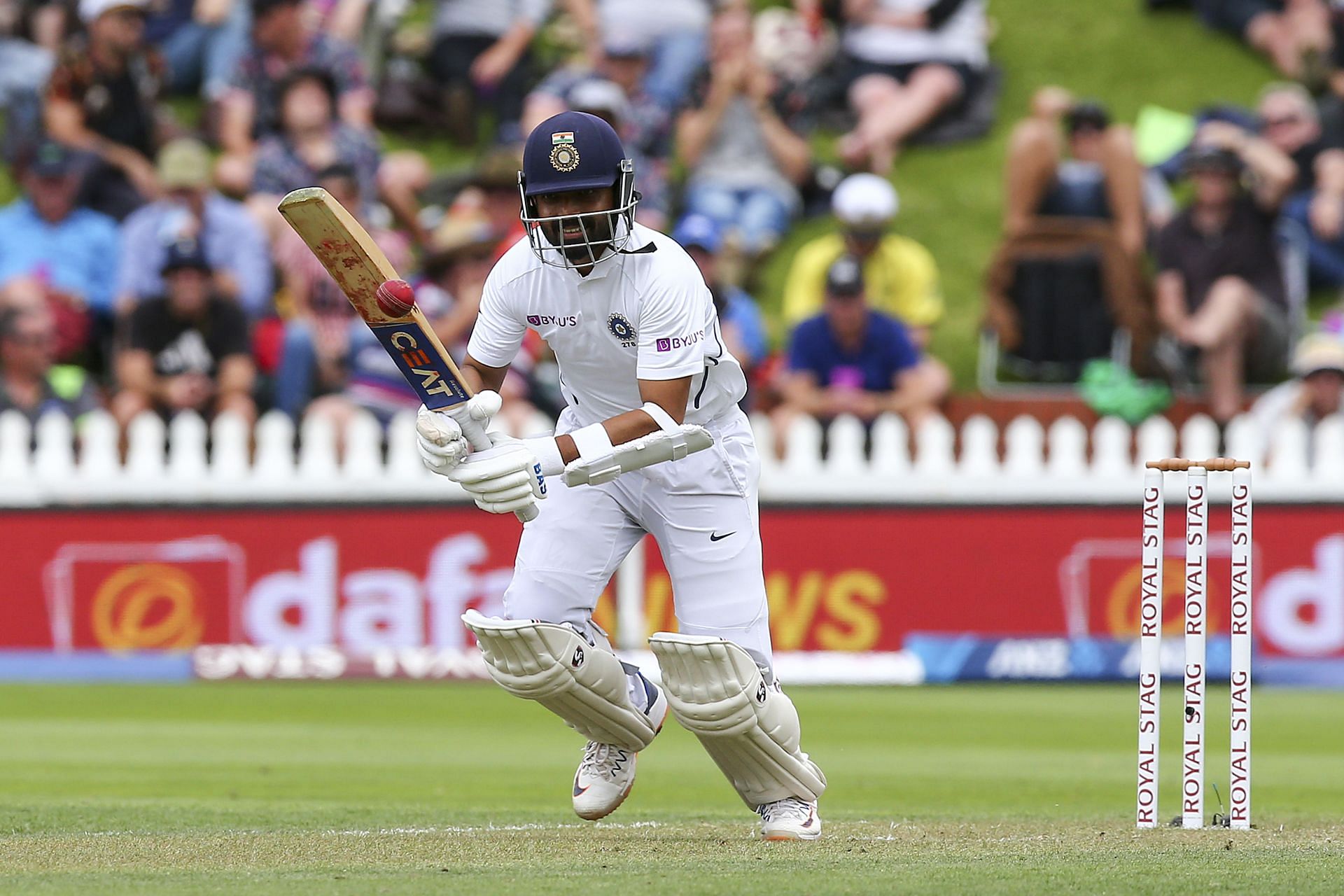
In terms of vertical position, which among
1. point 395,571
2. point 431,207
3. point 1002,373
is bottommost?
point 395,571

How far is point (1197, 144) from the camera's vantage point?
43.7ft

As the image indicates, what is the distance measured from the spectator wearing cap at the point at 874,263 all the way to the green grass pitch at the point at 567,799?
253 centimetres

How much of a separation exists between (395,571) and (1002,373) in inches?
173

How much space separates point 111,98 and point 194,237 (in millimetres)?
2185

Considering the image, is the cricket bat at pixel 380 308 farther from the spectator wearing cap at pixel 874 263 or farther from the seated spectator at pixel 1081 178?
the seated spectator at pixel 1081 178

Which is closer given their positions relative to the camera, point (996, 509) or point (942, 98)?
point (996, 509)

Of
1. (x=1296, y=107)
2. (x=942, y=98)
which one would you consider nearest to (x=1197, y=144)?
(x=1296, y=107)

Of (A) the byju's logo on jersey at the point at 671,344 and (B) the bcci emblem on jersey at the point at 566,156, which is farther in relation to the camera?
(A) the byju's logo on jersey at the point at 671,344

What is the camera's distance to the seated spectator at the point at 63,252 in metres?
13.3

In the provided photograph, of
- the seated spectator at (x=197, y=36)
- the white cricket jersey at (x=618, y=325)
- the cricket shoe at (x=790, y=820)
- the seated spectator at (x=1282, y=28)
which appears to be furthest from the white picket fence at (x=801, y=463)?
the cricket shoe at (x=790, y=820)

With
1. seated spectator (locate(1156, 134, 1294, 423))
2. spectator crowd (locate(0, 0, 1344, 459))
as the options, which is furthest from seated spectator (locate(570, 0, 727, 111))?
seated spectator (locate(1156, 134, 1294, 423))

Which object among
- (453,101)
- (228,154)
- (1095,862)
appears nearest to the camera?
(1095,862)

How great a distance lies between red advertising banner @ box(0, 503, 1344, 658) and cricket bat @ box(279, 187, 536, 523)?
6425 mm

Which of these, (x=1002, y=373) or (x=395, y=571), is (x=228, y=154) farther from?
(x=1002, y=373)
